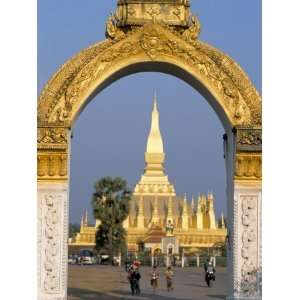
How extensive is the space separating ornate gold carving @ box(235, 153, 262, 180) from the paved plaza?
4.61 meters

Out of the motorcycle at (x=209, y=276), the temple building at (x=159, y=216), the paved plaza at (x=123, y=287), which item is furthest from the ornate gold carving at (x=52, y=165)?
the temple building at (x=159, y=216)

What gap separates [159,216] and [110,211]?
14.4 metres

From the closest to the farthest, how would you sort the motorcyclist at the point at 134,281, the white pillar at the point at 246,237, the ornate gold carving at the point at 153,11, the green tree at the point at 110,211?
the white pillar at the point at 246,237 → the ornate gold carving at the point at 153,11 → the motorcyclist at the point at 134,281 → the green tree at the point at 110,211

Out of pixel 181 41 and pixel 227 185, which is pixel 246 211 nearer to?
pixel 227 185

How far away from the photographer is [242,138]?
1119 cm

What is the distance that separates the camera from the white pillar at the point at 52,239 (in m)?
11.1

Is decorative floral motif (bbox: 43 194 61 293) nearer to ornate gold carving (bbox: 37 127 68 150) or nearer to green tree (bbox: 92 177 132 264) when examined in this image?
ornate gold carving (bbox: 37 127 68 150)

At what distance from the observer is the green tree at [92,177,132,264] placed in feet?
105

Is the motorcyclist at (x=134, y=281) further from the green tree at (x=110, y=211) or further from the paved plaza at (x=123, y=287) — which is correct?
the green tree at (x=110, y=211)

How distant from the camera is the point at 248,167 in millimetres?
11273

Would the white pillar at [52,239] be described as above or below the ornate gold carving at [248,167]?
below

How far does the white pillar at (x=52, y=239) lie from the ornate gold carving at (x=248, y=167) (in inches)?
75.8

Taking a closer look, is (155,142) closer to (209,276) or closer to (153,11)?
(209,276)
